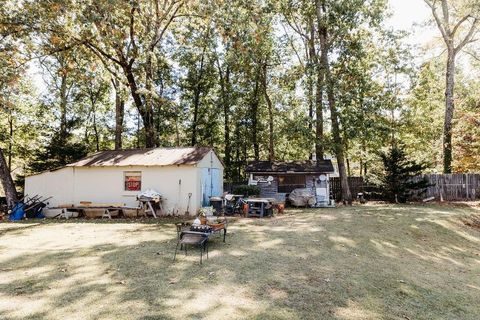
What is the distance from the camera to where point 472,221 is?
15.4m

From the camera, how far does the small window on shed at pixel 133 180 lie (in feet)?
56.6

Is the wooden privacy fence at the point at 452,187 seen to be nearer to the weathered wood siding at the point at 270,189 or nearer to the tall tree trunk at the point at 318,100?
the tall tree trunk at the point at 318,100

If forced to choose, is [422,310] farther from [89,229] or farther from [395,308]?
[89,229]

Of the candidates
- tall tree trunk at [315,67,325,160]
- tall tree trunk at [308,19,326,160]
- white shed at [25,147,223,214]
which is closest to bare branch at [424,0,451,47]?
tall tree trunk at [308,19,326,160]

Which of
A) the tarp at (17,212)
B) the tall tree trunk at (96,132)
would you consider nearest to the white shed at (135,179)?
the tarp at (17,212)

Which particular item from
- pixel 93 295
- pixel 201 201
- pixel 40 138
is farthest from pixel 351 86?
pixel 40 138

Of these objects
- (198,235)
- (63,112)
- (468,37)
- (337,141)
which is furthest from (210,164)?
(468,37)

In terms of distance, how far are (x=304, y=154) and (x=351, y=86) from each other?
445 inches

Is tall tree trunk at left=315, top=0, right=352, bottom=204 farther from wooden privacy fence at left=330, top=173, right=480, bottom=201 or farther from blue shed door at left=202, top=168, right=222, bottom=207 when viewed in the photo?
blue shed door at left=202, top=168, right=222, bottom=207

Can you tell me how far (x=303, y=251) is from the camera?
377 inches

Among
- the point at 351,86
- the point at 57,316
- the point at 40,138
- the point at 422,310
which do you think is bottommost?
the point at 422,310

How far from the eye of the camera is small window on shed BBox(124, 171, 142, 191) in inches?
679

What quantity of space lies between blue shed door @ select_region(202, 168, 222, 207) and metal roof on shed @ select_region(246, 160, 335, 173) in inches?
132

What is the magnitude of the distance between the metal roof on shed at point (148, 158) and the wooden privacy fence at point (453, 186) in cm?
1532
